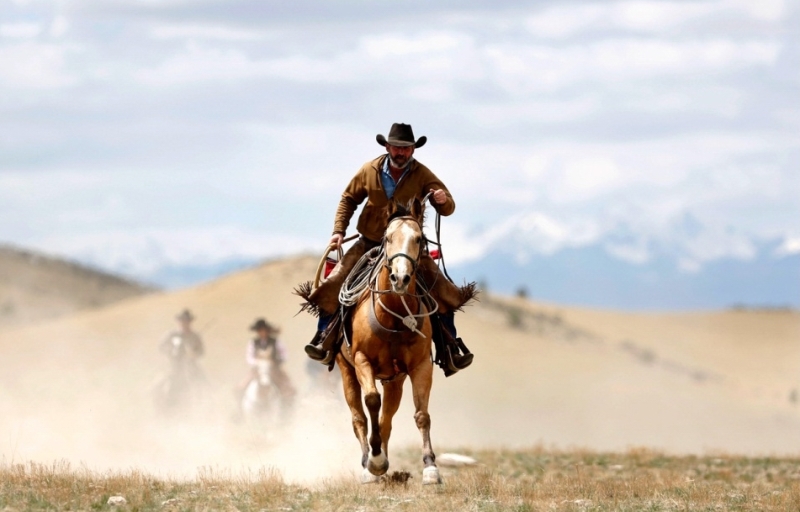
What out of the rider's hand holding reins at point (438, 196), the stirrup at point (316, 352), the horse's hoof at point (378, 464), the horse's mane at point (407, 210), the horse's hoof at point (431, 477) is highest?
the rider's hand holding reins at point (438, 196)

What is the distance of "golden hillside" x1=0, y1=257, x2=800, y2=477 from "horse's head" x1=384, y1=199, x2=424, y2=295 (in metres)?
9.22

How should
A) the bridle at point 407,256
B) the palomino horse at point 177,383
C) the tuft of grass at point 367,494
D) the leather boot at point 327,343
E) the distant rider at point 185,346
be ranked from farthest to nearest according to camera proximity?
the distant rider at point 185,346 < the palomino horse at point 177,383 < the leather boot at point 327,343 < the bridle at point 407,256 < the tuft of grass at point 367,494

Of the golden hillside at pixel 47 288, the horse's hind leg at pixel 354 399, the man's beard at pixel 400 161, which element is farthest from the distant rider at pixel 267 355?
the golden hillside at pixel 47 288

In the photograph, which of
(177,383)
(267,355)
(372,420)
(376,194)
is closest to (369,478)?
(372,420)

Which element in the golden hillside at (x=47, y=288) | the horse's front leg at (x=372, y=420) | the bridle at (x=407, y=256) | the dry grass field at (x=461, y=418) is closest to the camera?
the dry grass field at (x=461, y=418)

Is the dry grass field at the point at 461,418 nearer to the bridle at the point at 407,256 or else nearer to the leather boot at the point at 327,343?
the leather boot at the point at 327,343

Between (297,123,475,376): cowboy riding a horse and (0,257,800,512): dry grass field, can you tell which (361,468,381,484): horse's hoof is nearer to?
(0,257,800,512): dry grass field

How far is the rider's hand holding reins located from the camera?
1508cm

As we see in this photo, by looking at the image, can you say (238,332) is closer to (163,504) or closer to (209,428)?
(209,428)

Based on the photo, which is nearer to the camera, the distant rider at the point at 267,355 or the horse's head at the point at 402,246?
the horse's head at the point at 402,246

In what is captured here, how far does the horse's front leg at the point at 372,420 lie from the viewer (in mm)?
14578

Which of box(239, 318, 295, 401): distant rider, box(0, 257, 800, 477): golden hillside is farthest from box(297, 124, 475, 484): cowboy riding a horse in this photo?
box(239, 318, 295, 401): distant rider

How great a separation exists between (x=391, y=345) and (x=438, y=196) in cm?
166

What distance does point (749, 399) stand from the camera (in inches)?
2382
